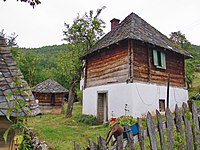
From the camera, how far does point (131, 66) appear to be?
484 inches

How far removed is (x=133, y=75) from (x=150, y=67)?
177cm

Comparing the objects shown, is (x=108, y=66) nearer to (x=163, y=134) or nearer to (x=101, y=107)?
(x=101, y=107)

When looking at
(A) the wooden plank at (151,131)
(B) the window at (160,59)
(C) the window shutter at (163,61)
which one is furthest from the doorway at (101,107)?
(A) the wooden plank at (151,131)

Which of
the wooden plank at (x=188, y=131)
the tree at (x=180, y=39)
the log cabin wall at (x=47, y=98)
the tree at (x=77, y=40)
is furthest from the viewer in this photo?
the tree at (x=180, y=39)

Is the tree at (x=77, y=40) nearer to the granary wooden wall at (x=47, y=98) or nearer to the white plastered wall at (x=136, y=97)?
the white plastered wall at (x=136, y=97)

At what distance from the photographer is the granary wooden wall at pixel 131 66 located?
12541 millimetres

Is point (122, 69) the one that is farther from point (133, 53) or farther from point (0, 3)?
point (0, 3)

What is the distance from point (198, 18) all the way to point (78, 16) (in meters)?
12.6

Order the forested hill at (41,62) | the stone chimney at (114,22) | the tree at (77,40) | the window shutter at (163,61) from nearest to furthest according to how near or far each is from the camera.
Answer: the window shutter at (163,61) < the tree at (77,40) < the stone chimney at (114,22) < the forested hill at (41,62)

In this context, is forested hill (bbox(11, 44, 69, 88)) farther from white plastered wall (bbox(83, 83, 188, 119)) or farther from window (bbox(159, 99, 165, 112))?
window (bbox(159, 99, 165, 112))

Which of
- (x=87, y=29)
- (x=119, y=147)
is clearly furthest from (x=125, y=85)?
(x=119, y=147)

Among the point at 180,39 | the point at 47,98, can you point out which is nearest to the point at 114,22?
the point at 47,98

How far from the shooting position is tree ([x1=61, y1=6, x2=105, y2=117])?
667 inches

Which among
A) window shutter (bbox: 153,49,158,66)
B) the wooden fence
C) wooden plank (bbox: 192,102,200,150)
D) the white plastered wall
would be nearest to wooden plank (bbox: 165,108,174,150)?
the wooden fence
